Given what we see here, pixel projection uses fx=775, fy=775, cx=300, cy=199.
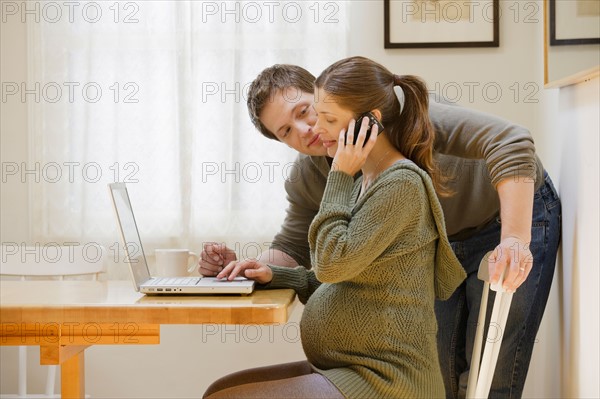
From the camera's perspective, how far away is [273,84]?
1890 mm

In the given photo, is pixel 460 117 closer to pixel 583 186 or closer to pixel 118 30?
pixel 583 186

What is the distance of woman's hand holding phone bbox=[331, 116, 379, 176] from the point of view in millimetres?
1484

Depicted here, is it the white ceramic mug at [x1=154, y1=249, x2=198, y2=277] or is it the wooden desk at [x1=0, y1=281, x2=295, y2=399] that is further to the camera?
the white ceramic mug at [x1=154, y1=249, x2=198, y2=277]

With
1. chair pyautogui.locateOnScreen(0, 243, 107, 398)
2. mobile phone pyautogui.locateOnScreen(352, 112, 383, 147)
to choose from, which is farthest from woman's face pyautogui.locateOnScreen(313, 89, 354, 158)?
chair pyautogui.locateOnScreen(0, 243, 107, 398)

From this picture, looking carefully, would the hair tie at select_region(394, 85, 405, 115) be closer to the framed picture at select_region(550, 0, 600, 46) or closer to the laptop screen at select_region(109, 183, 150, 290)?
the framed picture at select_region(550, 0, 600, 46)

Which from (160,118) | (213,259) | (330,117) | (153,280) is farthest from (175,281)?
(160,118)

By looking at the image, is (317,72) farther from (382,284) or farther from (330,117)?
(382,284)

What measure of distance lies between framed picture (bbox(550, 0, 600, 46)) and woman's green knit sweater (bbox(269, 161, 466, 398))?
53 centimetres

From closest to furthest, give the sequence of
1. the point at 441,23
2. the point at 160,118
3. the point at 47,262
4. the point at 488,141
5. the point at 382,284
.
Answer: the point at 382,284
the point at 488,141
the point at 47,262
the point at 441,23
the point at 160,118

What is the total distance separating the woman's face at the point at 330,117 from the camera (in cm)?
155

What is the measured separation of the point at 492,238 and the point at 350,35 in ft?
3.73

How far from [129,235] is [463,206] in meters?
0.82

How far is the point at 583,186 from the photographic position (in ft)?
5.66

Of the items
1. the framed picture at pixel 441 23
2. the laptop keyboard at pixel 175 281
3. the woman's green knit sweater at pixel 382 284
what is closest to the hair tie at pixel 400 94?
the woman's green knit sweater at pixel 382 284
